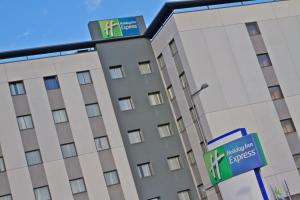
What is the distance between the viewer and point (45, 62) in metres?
51.3

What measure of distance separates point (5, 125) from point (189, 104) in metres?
15.4

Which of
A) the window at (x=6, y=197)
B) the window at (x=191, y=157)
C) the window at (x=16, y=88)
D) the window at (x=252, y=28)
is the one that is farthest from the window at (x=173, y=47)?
the window at (x=6, y=197)

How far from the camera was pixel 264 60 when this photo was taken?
51562mm

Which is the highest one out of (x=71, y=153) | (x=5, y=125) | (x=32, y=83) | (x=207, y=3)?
(x=207, y=3)

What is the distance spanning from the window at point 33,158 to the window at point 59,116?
10.4ft

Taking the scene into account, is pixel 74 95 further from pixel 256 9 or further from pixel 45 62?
pixel 256 9

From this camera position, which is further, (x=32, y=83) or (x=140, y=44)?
(x=140, y=44)

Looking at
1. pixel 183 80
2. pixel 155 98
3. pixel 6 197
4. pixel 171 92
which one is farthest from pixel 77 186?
pixel 183 80

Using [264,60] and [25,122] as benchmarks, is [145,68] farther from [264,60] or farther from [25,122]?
[25,122]

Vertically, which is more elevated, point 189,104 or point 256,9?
point 256,9

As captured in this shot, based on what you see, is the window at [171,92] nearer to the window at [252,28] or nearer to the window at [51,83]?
the window at [252,28]

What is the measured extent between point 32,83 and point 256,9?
2084cm

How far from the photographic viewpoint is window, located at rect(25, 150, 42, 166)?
1892 inches

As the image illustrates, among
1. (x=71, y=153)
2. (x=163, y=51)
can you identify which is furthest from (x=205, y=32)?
(x=71, y=153)
